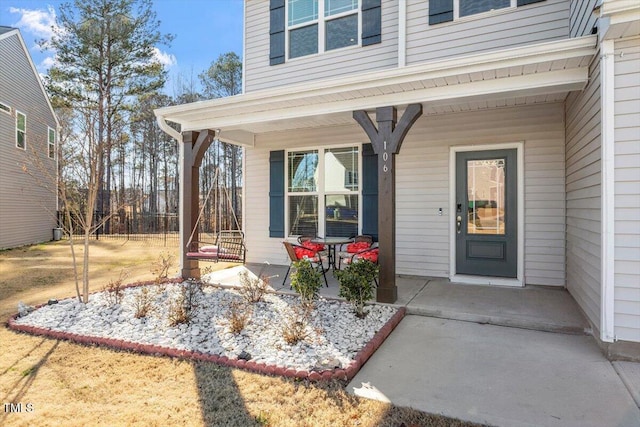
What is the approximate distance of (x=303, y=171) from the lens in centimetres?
668

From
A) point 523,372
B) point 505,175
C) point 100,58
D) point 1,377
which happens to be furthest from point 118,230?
point 523,372

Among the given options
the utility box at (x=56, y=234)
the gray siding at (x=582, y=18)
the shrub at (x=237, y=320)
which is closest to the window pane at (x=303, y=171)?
the shrub at (x=237, y=320)

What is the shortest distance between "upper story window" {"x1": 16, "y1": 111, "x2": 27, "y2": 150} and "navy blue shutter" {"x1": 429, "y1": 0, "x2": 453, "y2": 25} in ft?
39.9

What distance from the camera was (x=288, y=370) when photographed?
277 centimetres

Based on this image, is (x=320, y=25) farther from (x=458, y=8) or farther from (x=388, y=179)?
(x=388, y=179)

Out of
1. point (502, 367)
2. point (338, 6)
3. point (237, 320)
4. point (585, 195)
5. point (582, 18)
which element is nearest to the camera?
point (502, 367)

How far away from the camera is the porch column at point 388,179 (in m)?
4.27

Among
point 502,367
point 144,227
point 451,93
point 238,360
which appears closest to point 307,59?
point 451,93

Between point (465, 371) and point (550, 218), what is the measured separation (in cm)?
310

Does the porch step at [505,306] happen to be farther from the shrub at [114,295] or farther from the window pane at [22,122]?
the window pane at [22,122]

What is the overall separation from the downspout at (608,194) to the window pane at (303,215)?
4.27 metres

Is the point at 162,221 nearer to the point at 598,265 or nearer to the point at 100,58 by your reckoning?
the point at 100,58

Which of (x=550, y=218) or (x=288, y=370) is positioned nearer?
(x=288, y=370)

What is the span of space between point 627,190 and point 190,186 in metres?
5.20
